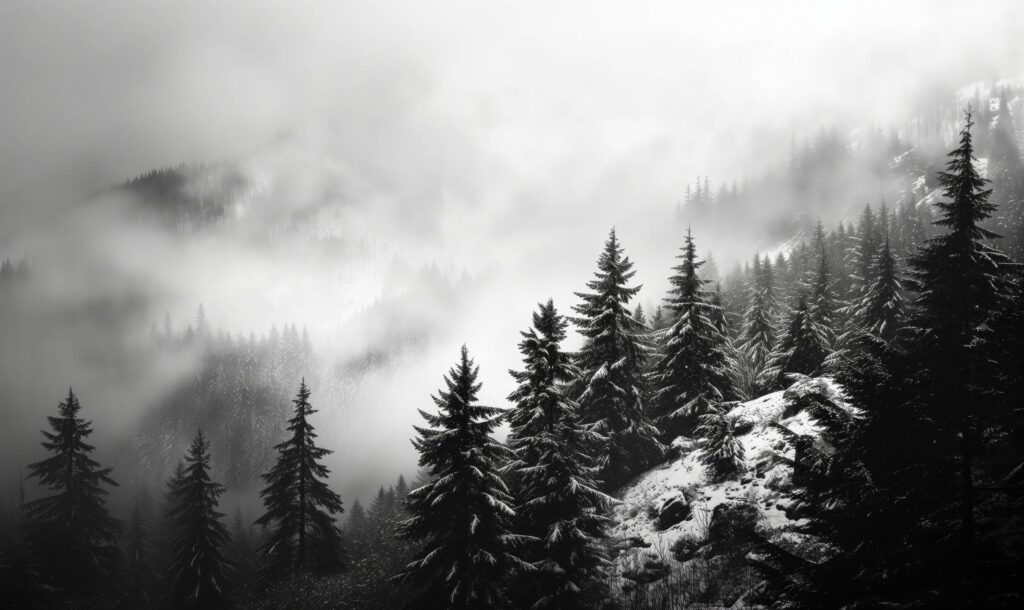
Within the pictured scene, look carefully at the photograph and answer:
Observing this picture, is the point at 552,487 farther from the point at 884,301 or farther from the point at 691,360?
the point at 884,301

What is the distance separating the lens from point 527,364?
66.2 ft

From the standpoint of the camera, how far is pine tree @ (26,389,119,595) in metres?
35.6

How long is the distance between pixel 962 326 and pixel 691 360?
1622cm

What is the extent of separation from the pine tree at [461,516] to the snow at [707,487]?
673 centimetres

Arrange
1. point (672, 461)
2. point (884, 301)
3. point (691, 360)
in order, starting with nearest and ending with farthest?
point (672, 461) < point (691, 360) < point (884, 301)

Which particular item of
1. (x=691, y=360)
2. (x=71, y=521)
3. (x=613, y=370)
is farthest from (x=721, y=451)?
(x=71, y=521)

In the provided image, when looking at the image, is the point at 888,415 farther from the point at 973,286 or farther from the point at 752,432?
the point at 752,432

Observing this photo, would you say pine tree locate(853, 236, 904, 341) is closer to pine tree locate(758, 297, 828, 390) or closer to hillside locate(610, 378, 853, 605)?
pine tree locate(758, 297, 828, 390)

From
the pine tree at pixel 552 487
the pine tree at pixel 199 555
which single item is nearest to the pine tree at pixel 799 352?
the pine tree at pixel 552 487

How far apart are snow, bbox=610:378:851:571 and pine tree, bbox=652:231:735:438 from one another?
69.3 inches

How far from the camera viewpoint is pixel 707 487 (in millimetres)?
22703

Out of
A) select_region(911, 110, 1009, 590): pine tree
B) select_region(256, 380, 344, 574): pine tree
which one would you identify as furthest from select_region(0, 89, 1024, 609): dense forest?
select_region(256, 380, 344, 574): pine tree

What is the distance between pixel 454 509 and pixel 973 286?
57.0 feet

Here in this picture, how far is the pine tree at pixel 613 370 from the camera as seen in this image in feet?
83.3
